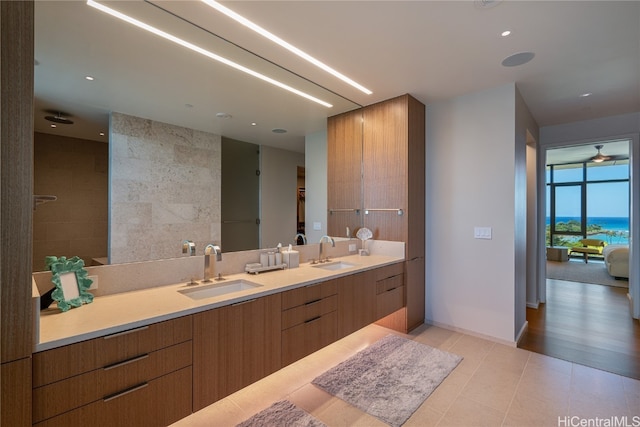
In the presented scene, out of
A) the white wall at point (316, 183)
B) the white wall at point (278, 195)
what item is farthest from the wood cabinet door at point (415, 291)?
the white wall at point (278, 195)

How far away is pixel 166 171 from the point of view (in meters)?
1.97

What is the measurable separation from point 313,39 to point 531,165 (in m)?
3.81

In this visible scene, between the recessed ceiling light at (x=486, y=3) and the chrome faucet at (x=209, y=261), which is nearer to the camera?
the recessed ceiling light at (x=486, y=3)

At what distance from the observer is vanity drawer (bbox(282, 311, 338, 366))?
1.96 meters

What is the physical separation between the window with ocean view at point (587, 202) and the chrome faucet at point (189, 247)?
9.95 m

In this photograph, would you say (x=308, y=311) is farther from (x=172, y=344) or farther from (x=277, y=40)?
(x=277, y=40)

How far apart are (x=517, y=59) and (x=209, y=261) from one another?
3.05 metres

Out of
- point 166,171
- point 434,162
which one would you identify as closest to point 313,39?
point 166,171

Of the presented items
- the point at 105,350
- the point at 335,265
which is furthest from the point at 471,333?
the point at 105,350

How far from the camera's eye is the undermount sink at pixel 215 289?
190cm

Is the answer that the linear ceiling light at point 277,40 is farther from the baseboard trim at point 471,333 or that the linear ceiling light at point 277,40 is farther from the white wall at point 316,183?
the baseboard trim at point 471,333

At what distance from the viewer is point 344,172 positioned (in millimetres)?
3484

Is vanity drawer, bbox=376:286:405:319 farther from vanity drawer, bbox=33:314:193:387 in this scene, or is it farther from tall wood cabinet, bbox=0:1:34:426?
tall wood cabinet, bbox=0:1:34:426

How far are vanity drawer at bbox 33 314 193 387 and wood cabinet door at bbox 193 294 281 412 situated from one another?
10cm
